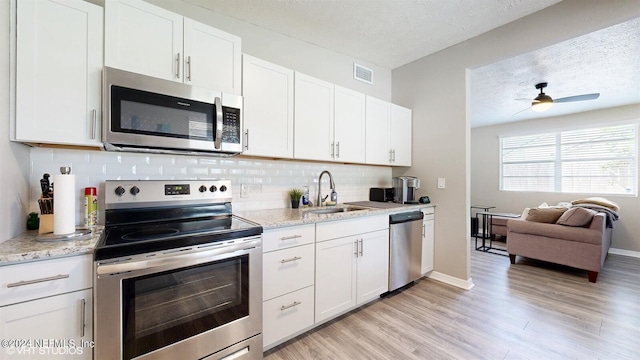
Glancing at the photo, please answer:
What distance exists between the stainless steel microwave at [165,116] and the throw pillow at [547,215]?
414 centimetres

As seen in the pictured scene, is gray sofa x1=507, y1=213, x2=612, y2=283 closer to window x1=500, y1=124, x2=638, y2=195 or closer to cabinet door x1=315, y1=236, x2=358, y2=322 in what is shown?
window x1=500, y1=124, x2=638, y2=195

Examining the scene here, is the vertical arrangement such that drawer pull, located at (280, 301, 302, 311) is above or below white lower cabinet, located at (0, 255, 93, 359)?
below

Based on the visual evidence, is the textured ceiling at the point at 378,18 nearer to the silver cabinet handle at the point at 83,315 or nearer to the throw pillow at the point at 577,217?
the silver cabinet handle at the point at 83,315

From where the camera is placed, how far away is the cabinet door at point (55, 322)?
101cm

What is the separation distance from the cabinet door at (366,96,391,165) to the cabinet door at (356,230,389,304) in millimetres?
909

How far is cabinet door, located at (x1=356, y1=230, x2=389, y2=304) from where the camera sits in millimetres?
2299

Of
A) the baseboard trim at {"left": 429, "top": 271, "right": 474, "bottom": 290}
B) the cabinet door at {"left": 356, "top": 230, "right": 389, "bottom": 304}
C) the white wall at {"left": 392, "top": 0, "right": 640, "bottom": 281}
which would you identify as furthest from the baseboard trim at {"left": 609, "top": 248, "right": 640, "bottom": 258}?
the cabinet door at {"left": 356, "top": 230, "right": 389, "bottom": 304}

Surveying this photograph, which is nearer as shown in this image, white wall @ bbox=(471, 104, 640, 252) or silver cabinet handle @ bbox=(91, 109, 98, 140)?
silver cabinet handle @ bbox=(91, 109, 98, 140)

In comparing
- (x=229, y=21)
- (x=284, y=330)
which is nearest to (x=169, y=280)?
(x=284, y=330)

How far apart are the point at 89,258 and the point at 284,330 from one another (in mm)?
1253

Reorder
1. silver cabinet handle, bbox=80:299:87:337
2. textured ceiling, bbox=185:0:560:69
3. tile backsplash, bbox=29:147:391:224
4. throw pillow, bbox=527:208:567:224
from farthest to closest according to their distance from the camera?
throw pillow, bbox=527:208:567:224
textured ceiling, bbox=185:0:560:69
tile backsplash, bbox=29:147:391:224
silver cabinet handle, bbox=80:299:87:337

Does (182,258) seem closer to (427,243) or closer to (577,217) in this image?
(427,243)

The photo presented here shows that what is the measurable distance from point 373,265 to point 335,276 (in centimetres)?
50

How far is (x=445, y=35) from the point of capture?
8.78 feet
